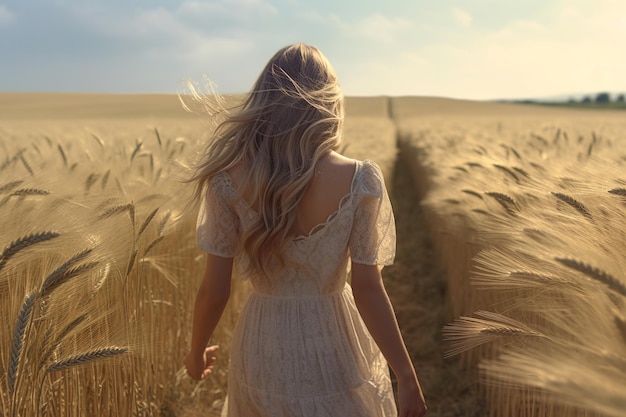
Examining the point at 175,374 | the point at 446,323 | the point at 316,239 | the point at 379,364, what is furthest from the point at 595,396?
the point at 446,323

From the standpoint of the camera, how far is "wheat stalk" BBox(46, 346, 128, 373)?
1.48 m

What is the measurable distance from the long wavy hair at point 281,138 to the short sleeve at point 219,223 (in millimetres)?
43

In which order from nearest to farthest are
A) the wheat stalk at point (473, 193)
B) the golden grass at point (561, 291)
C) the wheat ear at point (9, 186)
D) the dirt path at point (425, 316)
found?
the golden grass at point (561, 291) → the wheat ear at point (9, 186) → the wheat stalk at point (473, 193) → the dirt path at point (425, 316)

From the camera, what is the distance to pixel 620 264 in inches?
48.2

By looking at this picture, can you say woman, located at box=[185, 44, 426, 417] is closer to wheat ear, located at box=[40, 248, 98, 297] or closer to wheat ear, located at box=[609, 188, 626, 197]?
wheat ear, located at box=[40, 248, 98, 297]

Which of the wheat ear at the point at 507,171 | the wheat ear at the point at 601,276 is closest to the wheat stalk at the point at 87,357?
the wheat ear at the point at 601,276

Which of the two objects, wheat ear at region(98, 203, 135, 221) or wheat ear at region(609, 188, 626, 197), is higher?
wheat ear at region(609, 188, 626, 197)

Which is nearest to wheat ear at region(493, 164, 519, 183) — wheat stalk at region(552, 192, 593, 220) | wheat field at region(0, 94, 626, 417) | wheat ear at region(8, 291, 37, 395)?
wheat field at region(0, 94, 626, 417)

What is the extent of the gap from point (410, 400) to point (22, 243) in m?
1.02

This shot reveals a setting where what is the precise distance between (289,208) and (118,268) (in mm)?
798

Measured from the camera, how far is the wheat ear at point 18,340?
1318mm

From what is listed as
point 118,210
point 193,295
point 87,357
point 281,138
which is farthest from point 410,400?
point 193,295

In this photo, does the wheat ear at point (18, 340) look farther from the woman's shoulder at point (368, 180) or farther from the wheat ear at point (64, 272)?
the woman's shoulder at point (368, 180)

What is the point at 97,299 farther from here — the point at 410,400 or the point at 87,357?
the point at 410,400
